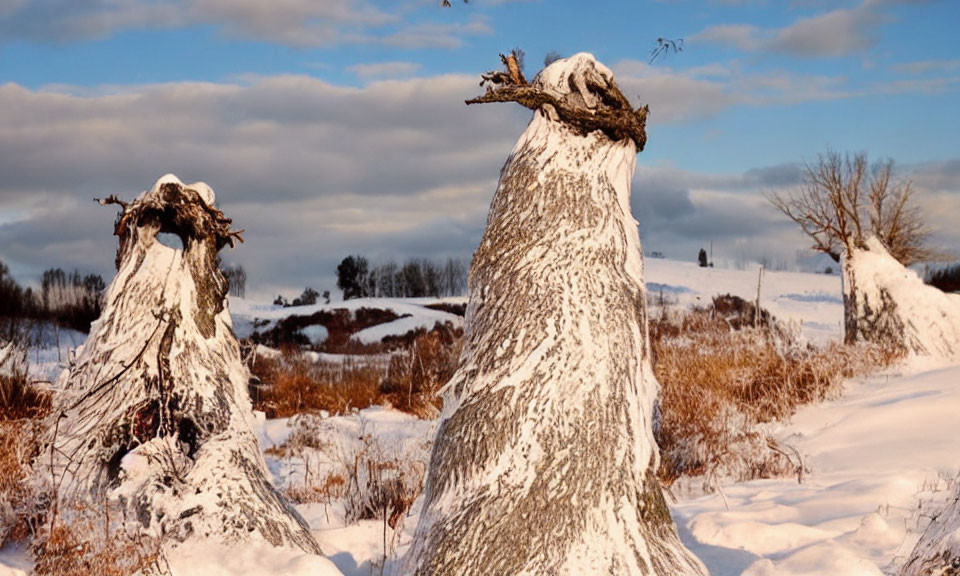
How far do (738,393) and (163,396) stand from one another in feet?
23.4

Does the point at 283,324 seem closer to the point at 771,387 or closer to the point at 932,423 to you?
the point at 771,387

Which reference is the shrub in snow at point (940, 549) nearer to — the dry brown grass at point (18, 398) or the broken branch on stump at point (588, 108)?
the broken branch on stump at point (588, 108)

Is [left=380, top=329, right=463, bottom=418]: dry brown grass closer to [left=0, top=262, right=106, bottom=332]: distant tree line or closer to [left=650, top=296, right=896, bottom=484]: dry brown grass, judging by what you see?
[left=650, top=296, right=896, bottom=484]: dry brown grass

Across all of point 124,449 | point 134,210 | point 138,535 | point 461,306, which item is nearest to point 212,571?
point 138,535

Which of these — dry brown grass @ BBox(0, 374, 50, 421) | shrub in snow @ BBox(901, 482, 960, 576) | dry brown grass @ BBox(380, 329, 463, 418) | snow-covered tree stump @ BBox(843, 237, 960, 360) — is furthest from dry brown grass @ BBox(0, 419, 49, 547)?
snow-covered tree stump @ BBox(843, 237, 960, 360)

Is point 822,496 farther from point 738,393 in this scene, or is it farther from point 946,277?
point 946,277

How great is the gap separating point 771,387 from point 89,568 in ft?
25.3

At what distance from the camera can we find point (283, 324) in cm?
2547

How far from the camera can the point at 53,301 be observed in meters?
25.7

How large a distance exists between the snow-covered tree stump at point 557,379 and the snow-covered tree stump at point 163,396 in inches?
45.2

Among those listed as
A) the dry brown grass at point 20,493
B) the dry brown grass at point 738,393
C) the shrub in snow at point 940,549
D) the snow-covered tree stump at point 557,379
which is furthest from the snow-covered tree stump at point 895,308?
the dry brown grass at point 20,493

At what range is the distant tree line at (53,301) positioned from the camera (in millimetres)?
23281

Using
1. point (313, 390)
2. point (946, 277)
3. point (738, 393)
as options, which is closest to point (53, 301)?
point (313, 390)

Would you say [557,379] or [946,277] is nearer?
[557,379]
